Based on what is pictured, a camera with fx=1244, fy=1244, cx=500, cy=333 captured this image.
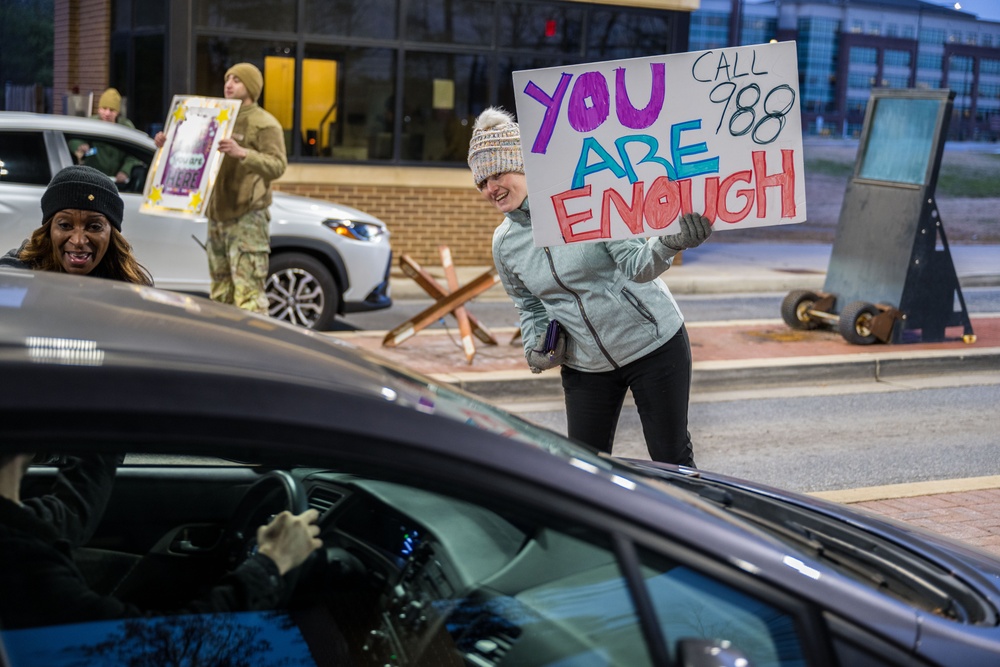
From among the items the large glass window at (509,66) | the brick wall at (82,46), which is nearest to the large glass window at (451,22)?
the large glass window at (509,66)

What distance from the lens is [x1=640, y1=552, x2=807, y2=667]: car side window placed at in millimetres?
2025

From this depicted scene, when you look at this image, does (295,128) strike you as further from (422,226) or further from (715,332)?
(715,332)

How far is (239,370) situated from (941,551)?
1756 millimetres

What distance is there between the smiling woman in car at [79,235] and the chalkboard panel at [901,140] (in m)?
8.43

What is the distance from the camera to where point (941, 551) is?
2871mm

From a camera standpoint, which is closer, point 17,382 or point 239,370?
point 17,382

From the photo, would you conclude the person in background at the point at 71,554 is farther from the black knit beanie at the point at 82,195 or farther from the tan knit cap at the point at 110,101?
the tan knit cap at the point at 110,101

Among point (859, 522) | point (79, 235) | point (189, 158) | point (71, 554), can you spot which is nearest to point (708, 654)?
point (71, 554)

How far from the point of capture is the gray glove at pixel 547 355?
460cm

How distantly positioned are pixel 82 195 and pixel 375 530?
9.00ft

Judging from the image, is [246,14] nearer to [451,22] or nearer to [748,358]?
[451,22]

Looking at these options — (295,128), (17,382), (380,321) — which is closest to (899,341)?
(380,321)

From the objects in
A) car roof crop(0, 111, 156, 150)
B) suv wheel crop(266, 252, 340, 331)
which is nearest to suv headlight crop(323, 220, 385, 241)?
suv wheel crop(266, 252, 340, 331)

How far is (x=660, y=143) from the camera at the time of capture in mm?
4191
